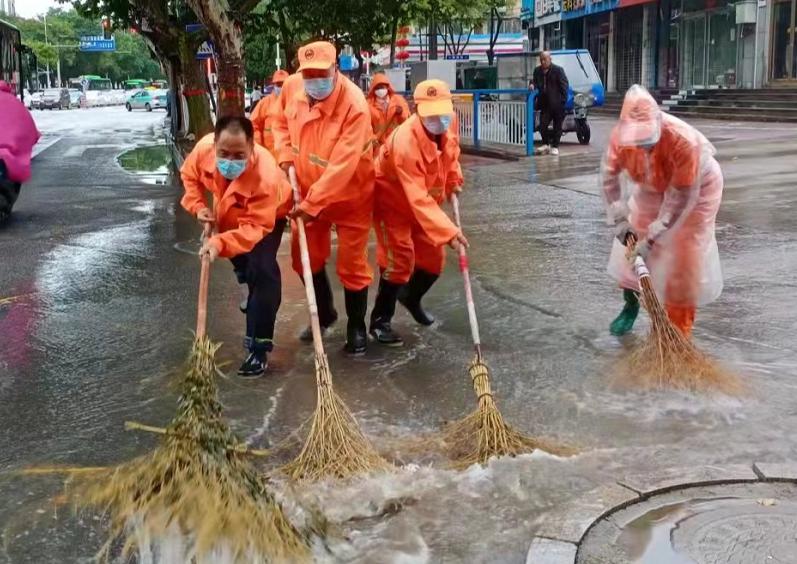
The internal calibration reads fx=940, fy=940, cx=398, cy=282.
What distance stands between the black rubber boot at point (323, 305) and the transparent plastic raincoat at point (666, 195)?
1.71 m

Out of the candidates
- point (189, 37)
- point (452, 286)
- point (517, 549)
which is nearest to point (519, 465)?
point (517, 549)

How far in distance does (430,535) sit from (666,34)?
29.5m

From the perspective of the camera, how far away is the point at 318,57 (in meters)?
4.93

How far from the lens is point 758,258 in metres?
7.55

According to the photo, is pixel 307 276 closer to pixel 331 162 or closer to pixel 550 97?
pixel 331 162

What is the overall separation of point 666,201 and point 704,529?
2.26m

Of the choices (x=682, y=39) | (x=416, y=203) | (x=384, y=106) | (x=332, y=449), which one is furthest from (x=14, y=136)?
(x=682, y=39)

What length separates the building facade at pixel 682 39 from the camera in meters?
24.4

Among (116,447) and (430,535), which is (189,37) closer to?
(116,447)

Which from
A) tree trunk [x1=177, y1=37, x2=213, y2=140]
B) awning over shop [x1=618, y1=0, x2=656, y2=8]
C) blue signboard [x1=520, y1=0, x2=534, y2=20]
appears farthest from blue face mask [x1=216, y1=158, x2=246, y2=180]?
blue signboard [x1=520, y1=0, x2=534, y2=20]

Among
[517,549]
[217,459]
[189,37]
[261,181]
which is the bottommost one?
[517,549]

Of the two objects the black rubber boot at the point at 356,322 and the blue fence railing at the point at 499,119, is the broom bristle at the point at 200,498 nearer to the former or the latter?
the black rubber boot at the point at 356,322

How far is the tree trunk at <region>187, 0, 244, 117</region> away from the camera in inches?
449

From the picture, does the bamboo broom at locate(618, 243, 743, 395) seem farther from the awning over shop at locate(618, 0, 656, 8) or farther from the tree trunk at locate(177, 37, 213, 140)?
the awning over shop at locate(618, 0, 656, 8)
